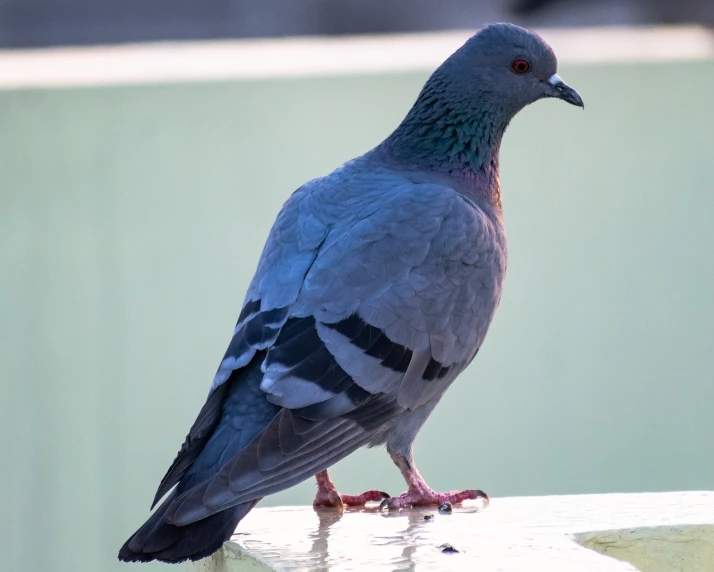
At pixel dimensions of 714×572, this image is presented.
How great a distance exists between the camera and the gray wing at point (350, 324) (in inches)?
116

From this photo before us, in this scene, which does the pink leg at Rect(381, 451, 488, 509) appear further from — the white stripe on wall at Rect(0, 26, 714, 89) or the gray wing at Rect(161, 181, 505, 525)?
the white stripe on wall at Rect(0, 26, 714, 89)

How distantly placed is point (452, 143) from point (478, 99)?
22 centimetres

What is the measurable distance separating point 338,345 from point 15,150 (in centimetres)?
406

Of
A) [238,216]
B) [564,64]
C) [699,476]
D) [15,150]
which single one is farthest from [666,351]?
[15,150]

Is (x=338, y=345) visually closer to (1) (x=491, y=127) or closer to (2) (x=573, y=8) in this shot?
(1) (x=491, y=127)

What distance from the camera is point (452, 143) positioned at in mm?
4047

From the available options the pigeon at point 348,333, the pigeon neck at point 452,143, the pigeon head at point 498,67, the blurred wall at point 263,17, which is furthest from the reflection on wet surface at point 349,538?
the blurred wall at point 263,17

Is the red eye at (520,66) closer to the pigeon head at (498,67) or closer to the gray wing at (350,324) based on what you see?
the pigeon head at (498,67)

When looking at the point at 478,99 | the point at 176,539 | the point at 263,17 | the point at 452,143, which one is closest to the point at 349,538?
the point at 176,539

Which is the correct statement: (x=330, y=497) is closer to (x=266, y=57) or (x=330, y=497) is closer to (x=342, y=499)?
(x=342, y=499)

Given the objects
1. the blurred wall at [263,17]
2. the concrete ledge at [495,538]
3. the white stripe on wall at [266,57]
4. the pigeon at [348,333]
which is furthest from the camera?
the white stripe on wall at [266,57]

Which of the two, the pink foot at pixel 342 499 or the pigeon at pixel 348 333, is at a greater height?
the pigeon at pixel 348 333

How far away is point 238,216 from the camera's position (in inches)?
258

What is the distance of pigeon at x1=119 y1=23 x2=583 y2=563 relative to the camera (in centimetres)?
285
